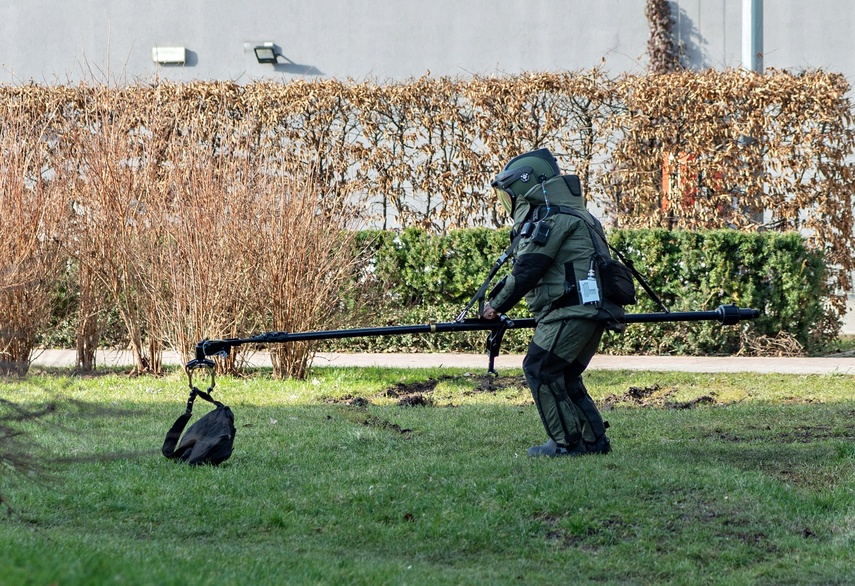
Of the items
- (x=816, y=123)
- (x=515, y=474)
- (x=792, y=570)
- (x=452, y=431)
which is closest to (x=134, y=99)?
(x=452, y=431)

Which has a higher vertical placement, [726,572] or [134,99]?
[134,99]

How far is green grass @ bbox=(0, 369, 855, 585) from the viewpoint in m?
4.70

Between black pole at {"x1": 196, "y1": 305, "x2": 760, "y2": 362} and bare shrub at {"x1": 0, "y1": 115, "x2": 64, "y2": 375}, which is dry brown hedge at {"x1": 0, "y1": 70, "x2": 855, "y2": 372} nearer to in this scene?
bare shrub at {"x1": 0, "y1": 115, "x2": 64, "y2": 375}

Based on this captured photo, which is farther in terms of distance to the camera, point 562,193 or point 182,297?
point 182,297

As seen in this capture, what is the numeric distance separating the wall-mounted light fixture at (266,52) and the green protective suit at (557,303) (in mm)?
11916

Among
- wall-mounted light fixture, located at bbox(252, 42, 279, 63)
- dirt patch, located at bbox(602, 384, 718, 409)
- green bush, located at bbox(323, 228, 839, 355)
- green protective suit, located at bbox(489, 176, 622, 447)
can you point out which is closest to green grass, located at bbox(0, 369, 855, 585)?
green protective suit, located at bbox(489, 176, 622, 447)

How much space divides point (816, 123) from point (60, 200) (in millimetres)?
9004

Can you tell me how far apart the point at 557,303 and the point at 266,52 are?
12440mm

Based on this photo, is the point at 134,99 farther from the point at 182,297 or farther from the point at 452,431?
the point at 452,431

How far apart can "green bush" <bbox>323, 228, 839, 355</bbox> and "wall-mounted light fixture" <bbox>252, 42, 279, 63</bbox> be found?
244 inches

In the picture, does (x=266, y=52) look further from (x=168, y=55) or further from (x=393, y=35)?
(x=393, y=35)

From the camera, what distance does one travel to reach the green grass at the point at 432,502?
4.70 metres

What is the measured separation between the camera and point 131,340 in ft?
35.8

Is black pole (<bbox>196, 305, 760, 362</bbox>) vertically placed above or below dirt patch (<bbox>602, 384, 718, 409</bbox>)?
above
